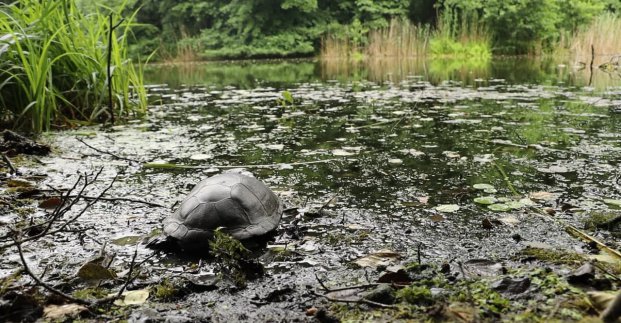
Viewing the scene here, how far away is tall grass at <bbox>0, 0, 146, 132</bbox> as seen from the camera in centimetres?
392

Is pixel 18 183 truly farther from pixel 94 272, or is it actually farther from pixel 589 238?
pixel 589 238

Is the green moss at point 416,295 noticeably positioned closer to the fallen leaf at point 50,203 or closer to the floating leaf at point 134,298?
the floating leaf at point 134,298

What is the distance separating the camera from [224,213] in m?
1.88

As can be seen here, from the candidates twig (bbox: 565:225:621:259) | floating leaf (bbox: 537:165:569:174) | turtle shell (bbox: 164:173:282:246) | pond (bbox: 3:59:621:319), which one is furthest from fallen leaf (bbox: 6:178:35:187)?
floating leaf (bbox: 537:165:569:174)

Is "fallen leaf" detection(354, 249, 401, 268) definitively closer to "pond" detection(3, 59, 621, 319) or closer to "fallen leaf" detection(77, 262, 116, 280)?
"pond" detection(3, 59, 621, 319)

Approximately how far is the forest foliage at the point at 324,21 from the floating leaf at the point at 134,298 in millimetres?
17207

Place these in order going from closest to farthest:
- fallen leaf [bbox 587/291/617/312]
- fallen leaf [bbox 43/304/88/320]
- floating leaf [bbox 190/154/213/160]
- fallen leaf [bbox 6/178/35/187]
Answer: fallen leaf [bbox 587/291/617/312] < fallen leaf [bbox 43/304/88/320] < fallen leaf [bbox 6/178/35/187] < floating leaf [bbox 190/154/213/160]

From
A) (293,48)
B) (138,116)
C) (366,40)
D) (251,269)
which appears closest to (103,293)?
(251,269)

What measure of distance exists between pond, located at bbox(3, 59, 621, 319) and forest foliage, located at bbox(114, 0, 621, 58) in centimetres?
1308

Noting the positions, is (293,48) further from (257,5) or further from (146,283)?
(146,283)

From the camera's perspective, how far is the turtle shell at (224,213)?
1836 millimetres

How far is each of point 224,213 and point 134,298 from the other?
0.53 m

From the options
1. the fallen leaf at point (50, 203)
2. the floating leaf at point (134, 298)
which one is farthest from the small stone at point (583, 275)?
the fallen leaf at point (50, 203)

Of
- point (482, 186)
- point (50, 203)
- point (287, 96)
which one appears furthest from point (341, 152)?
point (287, 96)
